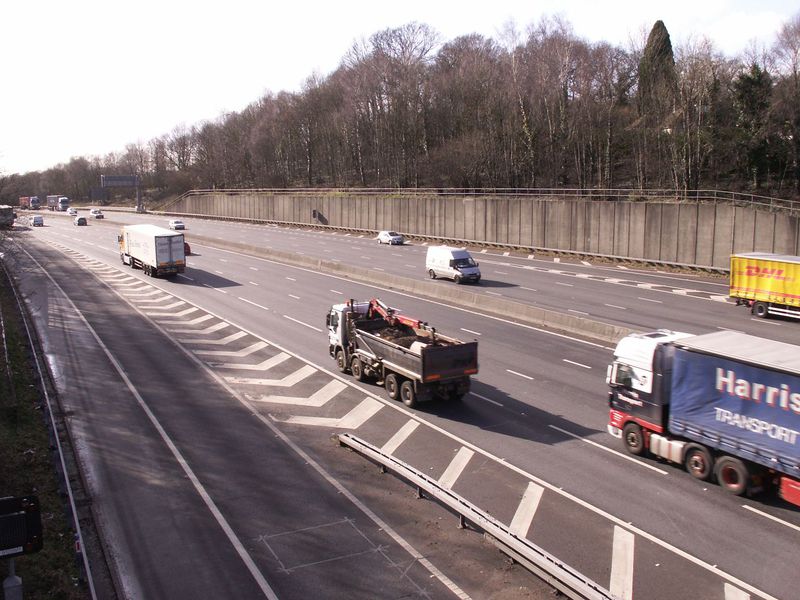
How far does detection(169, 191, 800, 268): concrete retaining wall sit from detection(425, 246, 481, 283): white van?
14334mm

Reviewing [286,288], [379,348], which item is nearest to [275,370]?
[379,348]

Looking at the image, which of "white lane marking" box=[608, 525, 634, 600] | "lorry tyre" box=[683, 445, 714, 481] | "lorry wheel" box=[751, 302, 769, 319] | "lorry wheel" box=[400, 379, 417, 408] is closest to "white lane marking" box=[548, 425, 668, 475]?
"lorry tyre" box=[683, 445, 714, 481]

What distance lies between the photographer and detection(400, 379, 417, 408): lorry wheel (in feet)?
69.1

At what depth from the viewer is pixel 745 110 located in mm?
57938

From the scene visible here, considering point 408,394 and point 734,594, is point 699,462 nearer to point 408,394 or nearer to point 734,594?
point 734,594

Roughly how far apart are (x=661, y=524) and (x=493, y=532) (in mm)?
3668

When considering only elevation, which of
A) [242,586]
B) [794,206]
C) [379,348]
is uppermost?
[794,206]

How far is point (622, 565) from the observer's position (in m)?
12.3

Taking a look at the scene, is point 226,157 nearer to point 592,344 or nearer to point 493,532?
point 592,344

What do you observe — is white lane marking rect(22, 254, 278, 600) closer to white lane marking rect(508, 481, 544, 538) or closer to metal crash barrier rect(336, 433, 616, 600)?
metal crash barrier rect(336, 433, 616, 600)

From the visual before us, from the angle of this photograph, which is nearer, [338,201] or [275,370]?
[275,370]

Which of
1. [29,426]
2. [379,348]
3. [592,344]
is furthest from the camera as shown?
[592,344]

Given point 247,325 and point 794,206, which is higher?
point 794,206

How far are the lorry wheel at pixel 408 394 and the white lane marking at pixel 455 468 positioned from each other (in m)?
3.26
